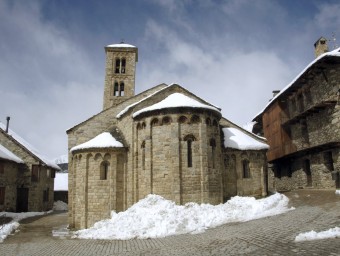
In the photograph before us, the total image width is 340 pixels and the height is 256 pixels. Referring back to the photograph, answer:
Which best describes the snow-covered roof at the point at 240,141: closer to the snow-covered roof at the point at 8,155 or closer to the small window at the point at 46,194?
the snow-covered roof at the point at 8,155

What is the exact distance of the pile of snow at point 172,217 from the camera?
14047 millimetres

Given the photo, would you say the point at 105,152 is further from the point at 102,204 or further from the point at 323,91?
the point at 323,91

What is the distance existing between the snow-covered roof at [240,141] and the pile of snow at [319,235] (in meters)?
11.6

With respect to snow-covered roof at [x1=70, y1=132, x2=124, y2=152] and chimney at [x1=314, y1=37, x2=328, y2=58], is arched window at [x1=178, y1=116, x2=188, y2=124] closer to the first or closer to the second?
snow-covered roof at [x1=70, y1=132, x2=124, y2=152]

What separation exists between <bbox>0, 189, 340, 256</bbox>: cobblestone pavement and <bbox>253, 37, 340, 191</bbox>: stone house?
630cm

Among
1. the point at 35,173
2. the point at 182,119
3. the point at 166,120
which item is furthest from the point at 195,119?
the point at 35,173

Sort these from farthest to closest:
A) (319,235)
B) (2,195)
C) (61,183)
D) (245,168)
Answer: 1. (61,183)
2. (2,195)
3. (245,168)
4. (319,235)

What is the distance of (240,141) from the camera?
69.8 ft

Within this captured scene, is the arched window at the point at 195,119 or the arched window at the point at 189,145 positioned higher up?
the arched window at the point at 195,119

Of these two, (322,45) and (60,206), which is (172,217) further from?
(60,206)

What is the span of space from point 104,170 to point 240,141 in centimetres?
923

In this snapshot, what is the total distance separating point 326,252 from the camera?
7461 mm

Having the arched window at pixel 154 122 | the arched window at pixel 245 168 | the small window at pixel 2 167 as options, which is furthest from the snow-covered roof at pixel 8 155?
the arched window at pixel 245 168

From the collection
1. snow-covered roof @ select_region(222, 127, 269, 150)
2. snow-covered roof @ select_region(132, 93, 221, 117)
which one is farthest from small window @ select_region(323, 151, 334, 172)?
snow-covered roof @ select_region(132, 93, 221, 117)
